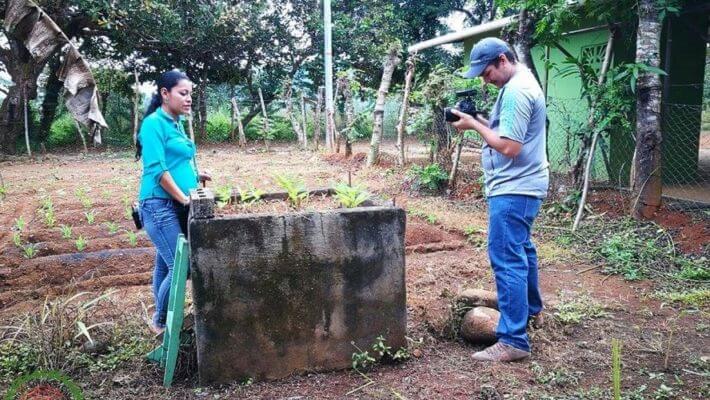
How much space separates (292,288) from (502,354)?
4.13ft

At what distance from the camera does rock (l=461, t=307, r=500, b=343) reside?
3.40m

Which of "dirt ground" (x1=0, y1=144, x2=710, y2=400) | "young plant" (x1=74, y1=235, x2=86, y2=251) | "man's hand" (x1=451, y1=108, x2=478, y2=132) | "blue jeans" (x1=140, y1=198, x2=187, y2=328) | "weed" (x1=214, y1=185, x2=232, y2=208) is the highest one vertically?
"man's hand" (x1=451, y1=108, x2=478, y2=132)

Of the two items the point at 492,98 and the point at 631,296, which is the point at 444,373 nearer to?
the point at 631,296

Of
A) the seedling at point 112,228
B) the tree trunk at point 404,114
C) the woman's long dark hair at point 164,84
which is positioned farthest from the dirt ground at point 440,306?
the woman's long dark hair at point 164,84

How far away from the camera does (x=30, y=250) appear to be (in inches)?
219

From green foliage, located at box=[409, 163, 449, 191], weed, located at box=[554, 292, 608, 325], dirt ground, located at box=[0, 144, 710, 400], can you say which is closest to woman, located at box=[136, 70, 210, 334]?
dirt ground, located at box=[0, 144, 710, 400]

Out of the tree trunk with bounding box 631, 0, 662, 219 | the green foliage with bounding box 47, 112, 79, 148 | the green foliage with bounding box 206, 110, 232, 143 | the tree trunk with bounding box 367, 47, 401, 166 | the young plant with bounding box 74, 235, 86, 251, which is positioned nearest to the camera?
the young plant with bounding box 74, 235, 86, 251

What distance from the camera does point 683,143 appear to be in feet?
25.7

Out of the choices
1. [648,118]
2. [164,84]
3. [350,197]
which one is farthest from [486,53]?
[648,118]

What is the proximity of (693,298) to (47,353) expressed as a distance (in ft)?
14.7

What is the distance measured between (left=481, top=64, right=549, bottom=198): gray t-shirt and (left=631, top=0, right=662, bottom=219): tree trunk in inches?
142

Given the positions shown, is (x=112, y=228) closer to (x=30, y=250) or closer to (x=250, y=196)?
(x=30, y=250)

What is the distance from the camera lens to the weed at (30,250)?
5551 mm

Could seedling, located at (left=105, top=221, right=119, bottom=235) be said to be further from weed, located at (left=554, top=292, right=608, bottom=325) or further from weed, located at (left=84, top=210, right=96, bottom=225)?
weed, located at (left=554, top=292, right=608, bottom=325)
